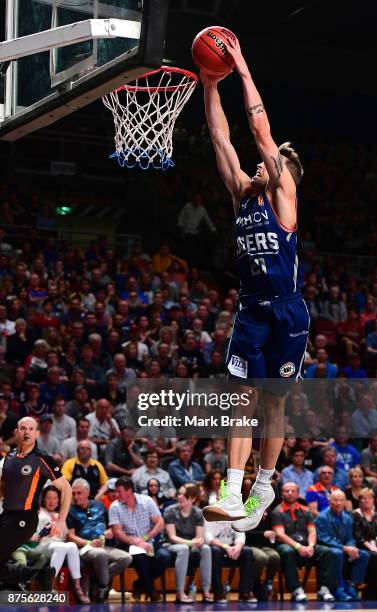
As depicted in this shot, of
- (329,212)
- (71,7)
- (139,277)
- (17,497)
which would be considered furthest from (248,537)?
(329,212)

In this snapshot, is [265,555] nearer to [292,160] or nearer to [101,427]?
[101,427]

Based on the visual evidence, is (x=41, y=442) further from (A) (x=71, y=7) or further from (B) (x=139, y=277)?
(A) (x=71, y=7)

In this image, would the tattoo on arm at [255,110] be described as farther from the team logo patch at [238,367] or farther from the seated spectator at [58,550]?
the seated spectator at [58,550]

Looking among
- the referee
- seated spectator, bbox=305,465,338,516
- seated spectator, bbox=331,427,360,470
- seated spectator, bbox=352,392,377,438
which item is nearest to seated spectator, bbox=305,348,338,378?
seated spectator, bbox=352,392,377,438

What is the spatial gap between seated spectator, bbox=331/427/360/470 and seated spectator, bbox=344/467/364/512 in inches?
19.4

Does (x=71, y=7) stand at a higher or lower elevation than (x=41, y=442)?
higher

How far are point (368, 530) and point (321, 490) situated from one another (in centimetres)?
81

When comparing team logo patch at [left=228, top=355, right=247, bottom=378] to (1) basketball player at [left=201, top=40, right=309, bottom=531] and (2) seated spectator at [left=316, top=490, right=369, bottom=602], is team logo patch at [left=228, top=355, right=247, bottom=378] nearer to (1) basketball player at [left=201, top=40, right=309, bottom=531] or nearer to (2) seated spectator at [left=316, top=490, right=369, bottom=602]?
(1) basketball player at [left=201, top=40, right=309, bottom=531]

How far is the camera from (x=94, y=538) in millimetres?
13000

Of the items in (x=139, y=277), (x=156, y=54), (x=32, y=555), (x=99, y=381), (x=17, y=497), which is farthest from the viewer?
(x=139, y=277)

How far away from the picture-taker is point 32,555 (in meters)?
12.5

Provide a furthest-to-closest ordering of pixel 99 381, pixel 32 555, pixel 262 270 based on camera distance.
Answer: pixel 99 381 → pixel 32 555 → pixel 262 270

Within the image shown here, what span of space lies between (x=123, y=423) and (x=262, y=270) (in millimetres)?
7637

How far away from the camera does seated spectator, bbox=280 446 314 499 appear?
14320 mm
